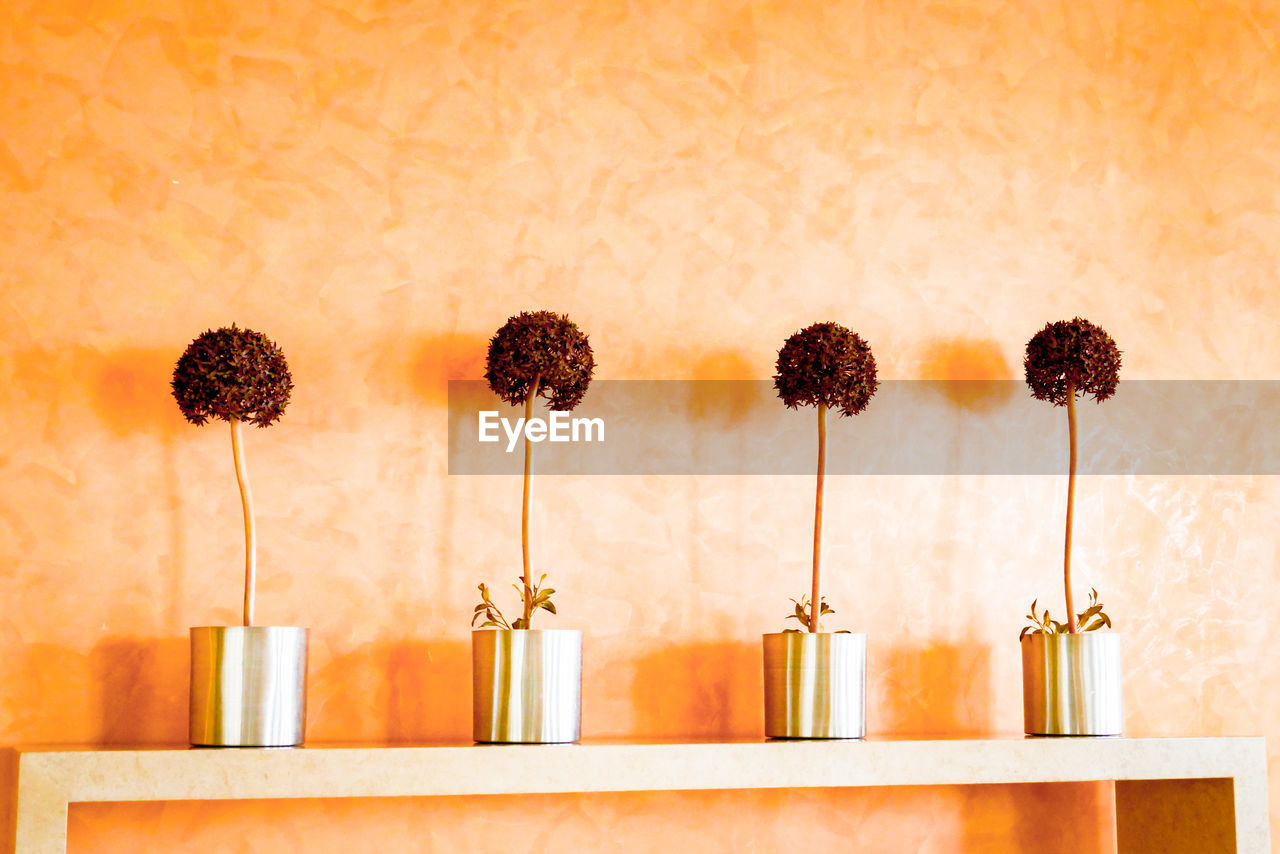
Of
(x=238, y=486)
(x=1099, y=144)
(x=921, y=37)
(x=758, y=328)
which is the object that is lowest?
(x=238, y=486)

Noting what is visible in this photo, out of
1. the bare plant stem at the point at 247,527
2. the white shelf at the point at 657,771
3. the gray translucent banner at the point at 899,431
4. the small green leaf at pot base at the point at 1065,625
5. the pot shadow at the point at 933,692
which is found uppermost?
the gray translucent banner at the point at 899,431

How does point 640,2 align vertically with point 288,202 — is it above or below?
above

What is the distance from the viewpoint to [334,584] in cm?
150

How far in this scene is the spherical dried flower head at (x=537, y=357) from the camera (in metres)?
1.43

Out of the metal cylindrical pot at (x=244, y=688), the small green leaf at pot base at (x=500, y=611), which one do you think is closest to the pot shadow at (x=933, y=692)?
the small green leaf at pot base at (x=500, y=611)

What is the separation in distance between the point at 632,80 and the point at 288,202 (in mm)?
504

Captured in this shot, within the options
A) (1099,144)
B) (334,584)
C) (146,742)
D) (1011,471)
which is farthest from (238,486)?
(1099,144)

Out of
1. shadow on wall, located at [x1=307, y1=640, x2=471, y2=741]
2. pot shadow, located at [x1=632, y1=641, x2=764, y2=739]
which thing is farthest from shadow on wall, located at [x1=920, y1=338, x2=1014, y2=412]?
shadow on wall, located at [x1=307, y1=640, x2=471, y2=741]

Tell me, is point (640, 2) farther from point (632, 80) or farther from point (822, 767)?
point (822, 767)

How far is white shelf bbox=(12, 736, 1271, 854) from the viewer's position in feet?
4.03

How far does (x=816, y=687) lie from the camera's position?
57.0 inches

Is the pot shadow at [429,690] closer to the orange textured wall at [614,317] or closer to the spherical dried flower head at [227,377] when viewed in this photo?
the orange textured wall at [614,317]

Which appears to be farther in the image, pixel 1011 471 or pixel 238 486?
pixel 1011 471

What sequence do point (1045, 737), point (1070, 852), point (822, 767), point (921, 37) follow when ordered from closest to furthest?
point (822, 767), point (1045, 737), point (1070, 852), point (921, 37)
